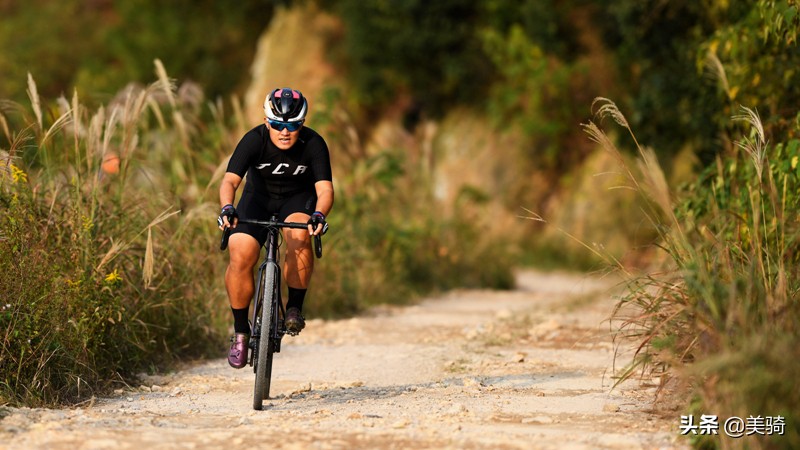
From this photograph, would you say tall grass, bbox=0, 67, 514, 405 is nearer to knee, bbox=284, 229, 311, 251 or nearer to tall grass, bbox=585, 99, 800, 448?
knee, bbox=284, 229, 311, 251

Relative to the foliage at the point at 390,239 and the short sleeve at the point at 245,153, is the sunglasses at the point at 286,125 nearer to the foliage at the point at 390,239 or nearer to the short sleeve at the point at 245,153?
the short sleeve at the point at 245,153

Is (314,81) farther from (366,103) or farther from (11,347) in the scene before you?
(11,347)

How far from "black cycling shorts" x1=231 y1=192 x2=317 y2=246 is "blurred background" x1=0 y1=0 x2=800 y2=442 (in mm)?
515

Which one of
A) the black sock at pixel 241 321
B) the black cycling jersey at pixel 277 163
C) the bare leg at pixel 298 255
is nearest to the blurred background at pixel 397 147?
the black cycling jersey at pixel 277 163

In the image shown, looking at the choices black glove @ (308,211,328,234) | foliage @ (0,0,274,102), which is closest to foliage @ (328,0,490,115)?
foliage @ (0,0,274,102)

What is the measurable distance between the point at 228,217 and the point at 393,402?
148cm

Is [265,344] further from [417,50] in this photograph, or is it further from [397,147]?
[417,50]

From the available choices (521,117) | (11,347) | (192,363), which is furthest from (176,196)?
(521,117)

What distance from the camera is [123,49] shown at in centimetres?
3095

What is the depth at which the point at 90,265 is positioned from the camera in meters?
8.16

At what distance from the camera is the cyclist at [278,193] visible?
25.6ft

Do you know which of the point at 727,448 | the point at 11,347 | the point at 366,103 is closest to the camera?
the point at 727,448

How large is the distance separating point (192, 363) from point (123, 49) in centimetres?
2270

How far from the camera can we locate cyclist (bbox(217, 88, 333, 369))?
25.6 ft
